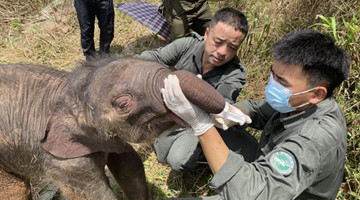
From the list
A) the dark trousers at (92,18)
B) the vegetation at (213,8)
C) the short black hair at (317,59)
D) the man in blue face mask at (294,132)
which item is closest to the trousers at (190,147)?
the vegetation at (213,8)

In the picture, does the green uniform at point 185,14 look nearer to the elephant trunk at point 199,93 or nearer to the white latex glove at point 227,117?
the white latex glove at point 227,117

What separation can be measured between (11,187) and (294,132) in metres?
2.07

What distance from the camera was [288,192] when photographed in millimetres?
2100

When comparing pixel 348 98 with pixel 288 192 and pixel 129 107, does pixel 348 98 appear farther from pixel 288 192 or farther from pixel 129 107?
pixel 129 107

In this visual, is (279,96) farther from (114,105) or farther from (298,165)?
(114,105)

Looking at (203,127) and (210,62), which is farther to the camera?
(210,62)

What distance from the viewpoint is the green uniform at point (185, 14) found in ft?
17.1

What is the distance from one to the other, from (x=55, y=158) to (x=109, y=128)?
1.53 ft

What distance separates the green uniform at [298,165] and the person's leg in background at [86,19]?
12.4 ft

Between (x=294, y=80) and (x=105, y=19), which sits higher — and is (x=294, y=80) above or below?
above

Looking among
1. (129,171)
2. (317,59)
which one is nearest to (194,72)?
(129,171)

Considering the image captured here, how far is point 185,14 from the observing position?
5.27 metres

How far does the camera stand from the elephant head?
2.07m

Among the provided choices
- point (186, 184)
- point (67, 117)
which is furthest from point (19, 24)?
point (67, 117)
